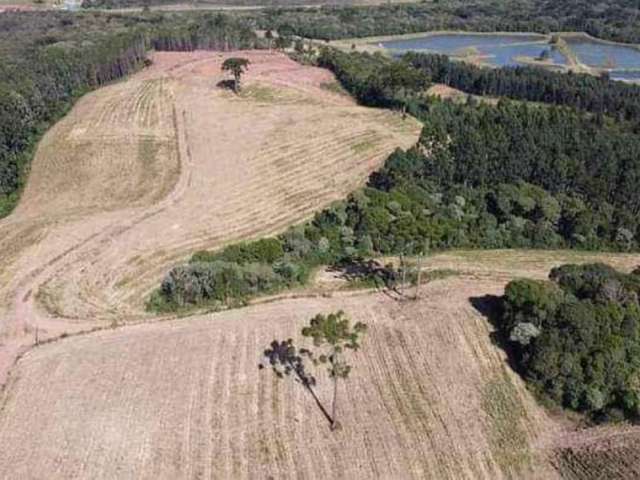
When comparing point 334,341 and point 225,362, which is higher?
point 334,341

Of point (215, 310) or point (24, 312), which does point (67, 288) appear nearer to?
point (24, 312)

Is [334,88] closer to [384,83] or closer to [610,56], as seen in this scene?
[384,83]

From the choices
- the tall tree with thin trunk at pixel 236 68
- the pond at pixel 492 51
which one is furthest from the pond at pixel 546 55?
the tall tree with thin trunk at pixel 236 68

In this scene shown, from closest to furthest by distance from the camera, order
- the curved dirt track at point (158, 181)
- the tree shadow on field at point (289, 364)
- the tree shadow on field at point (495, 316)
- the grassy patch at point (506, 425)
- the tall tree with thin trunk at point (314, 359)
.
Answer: the grassy patch at point (506, 425) → the tall tree with thin trunk at point (314, 359) → the tree shadow on field at point (289, 364) → the tree shadow on field at point (495, 316) → the curved dirt track at point (158, 181)

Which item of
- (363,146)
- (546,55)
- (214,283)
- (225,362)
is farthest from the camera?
(546,55)

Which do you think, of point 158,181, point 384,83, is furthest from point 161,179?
point 384,83

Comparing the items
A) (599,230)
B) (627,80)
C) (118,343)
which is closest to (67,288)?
(118,343)

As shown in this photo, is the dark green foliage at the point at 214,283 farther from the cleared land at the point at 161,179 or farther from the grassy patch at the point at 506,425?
the grassy patch at the point at 506,425

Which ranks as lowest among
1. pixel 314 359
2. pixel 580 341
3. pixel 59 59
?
pixel 314 359
